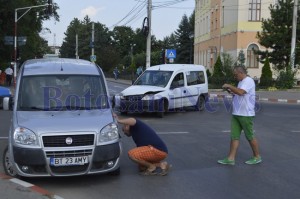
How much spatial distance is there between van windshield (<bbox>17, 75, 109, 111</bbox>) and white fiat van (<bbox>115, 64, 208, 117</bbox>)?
8095 mm

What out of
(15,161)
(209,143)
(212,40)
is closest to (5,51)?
(212,40)

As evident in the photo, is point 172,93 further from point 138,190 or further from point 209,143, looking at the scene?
point 138,190

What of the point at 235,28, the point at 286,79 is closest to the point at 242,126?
the point at 286,79

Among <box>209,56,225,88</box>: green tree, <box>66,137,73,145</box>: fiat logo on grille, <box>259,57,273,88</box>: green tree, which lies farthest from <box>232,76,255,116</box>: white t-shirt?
<box>259,57,273,88</box>: green tree

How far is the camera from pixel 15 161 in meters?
6.82

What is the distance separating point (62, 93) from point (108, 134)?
4.31 feet

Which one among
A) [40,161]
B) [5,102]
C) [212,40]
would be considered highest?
[212,40]

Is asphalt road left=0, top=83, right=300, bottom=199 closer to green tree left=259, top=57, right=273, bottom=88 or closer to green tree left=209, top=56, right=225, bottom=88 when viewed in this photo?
green tree left=259, top=57, right=273, bottom=88

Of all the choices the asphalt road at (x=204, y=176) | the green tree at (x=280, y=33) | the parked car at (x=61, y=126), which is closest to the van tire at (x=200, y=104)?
the asphalt road at (x=204, y=176)

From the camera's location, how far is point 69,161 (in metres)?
6.69

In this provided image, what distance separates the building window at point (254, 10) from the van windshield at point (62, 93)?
4379cm

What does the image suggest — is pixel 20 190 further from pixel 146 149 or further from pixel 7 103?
pixel 146 149

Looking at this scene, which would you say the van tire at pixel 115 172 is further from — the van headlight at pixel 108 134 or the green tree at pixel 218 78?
the green tree at pixel 218 78

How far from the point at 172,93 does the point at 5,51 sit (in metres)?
31.4
